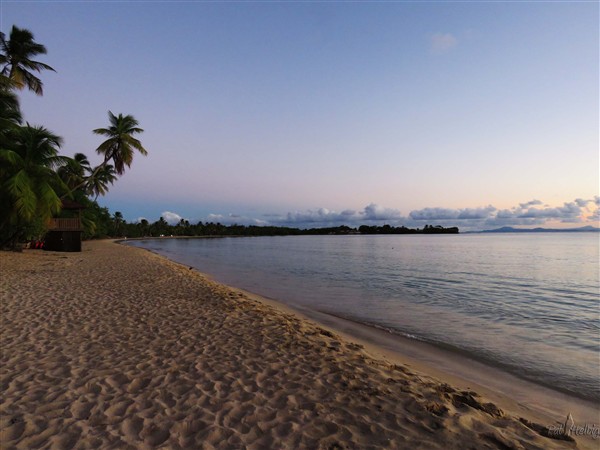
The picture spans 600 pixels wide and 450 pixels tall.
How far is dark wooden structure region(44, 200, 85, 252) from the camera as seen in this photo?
98.3 ft

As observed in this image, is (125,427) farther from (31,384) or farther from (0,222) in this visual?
(0,222)

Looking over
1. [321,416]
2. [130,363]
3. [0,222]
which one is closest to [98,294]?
[130,363]

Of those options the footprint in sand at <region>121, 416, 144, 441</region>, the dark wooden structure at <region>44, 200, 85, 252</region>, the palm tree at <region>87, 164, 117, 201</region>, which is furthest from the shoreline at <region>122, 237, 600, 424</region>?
the palm tree at <region>87, 164, 117, 201</region>

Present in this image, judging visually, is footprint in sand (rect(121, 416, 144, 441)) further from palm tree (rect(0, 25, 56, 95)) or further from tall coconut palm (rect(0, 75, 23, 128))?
palm tree (rect(0, 25, 56, 95))

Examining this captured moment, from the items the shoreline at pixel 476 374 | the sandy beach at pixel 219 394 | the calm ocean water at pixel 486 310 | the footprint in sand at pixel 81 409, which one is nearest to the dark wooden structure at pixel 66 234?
the calm ocean water at pixel 486 310

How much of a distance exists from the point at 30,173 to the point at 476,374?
80.5 ft

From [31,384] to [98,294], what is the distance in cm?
727

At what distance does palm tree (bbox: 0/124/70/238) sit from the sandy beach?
1403 cm

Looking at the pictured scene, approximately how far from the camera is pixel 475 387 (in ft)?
19.1

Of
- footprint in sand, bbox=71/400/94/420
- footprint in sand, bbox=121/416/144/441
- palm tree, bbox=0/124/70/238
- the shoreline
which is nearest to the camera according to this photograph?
footprint in sand, bbox=121/416/144/441

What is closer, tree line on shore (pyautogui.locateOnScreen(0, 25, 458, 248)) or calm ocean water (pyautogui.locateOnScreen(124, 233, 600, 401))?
calm ocean water (pyautogui.locateOnScreen(124, 233, 600, 401))

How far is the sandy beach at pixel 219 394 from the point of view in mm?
3500

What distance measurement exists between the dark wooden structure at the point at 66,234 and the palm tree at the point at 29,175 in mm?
7359

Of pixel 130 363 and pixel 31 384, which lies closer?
pixel 31 384
